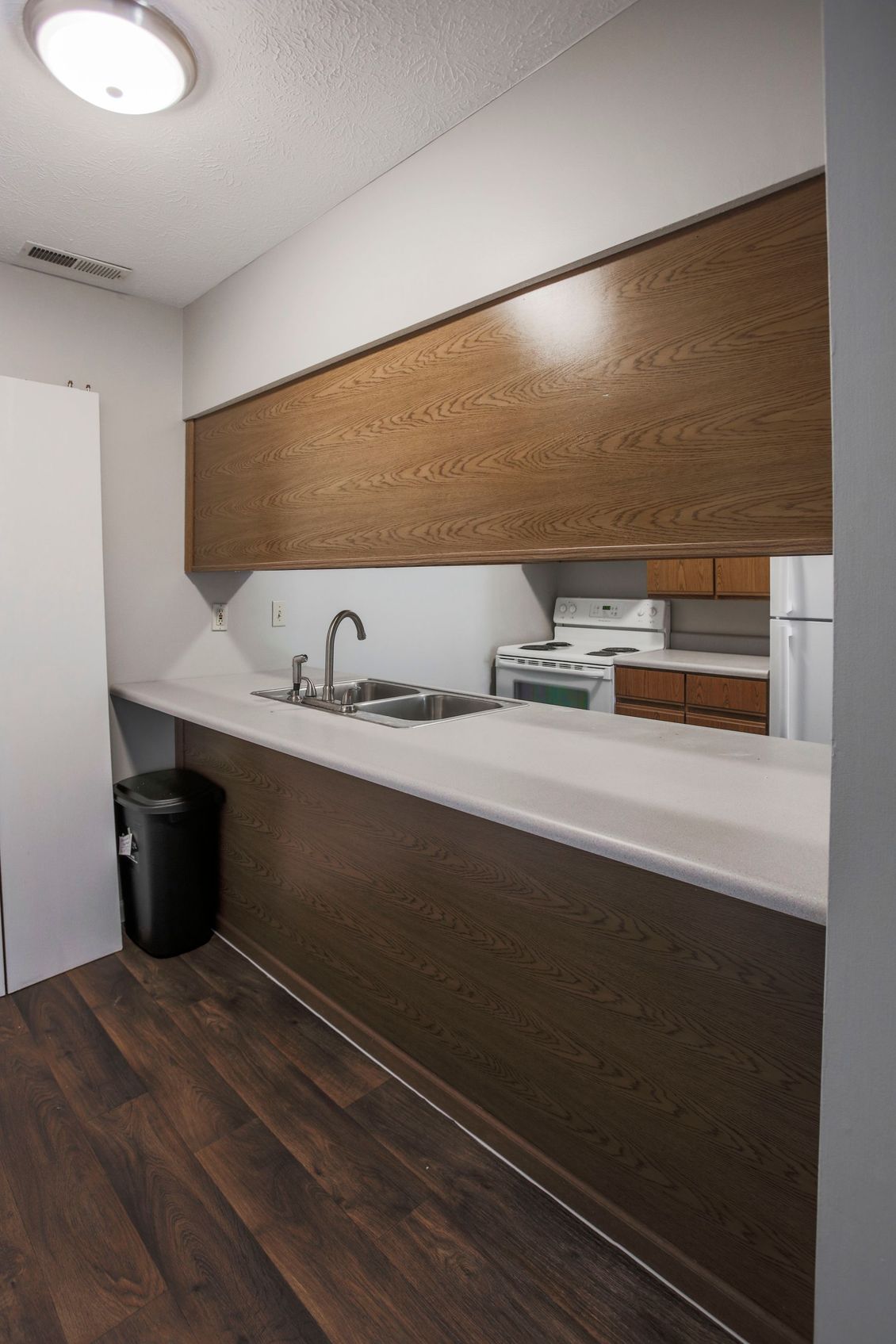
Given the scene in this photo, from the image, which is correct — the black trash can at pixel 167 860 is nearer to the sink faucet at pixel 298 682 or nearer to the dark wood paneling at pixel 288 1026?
the dark wood paneling at pixel 288 1026

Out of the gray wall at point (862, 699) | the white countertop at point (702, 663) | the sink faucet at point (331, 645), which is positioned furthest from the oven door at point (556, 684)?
the gray wall at point (862, 699)

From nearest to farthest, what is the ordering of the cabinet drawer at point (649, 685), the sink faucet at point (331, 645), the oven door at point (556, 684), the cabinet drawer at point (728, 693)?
the sink faucet at point (331, 645), the cabinet drawer at point (728, 693), the cabinet drawer at point (649, 685), the oven door at point (556, 684)

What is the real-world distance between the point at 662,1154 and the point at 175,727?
232 centimetres

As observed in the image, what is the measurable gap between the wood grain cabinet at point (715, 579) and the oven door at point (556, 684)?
2.18ft

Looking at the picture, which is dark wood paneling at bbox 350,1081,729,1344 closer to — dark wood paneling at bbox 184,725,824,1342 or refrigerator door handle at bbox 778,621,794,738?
dark wood paneling at bbox 184,725,824,1342

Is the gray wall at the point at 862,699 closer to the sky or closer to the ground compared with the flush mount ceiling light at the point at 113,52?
closer to the ground

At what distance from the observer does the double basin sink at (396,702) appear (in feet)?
7.81

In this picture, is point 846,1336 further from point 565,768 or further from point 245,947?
point 245,947

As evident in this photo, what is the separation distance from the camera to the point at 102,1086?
1873mm

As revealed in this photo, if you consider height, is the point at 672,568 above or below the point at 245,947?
above

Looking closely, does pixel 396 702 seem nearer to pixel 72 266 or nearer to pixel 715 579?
pixel 72 266

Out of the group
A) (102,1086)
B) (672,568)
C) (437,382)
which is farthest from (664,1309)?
(672,568)

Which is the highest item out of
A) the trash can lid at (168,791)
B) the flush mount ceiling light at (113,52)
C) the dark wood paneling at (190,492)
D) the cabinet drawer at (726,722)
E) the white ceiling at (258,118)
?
the white ceiling at (258,118)

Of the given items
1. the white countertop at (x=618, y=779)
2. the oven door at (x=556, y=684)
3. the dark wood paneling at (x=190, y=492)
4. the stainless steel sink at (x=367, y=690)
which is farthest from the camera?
the oven door at (x=556, y=684)
